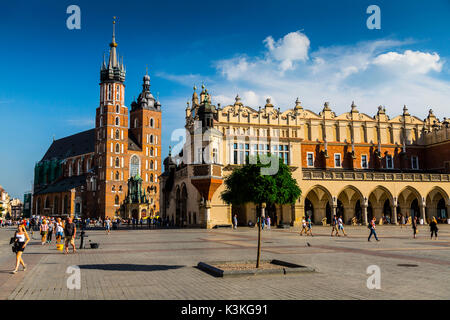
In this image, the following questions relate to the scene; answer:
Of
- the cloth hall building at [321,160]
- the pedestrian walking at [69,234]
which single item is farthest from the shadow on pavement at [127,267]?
the cloth hall building at [321,160]

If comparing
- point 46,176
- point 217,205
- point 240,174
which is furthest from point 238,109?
point 46,176

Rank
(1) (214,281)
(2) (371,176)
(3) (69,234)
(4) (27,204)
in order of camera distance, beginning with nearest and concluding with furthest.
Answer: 1. (1) (214,281)
2. (3) (69,234)
3. (2) (371,176)
4. (4) (27,204)

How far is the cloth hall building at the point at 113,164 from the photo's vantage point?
103875 millimetres

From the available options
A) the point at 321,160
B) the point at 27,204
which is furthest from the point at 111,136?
the point at 321,160

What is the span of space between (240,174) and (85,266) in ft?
21.0

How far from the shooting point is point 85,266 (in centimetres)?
1373

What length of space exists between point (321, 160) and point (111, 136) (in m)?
71.1

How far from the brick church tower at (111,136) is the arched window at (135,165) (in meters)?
4.01

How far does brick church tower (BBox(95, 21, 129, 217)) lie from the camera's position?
343ft

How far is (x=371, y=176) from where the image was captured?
48438 mm

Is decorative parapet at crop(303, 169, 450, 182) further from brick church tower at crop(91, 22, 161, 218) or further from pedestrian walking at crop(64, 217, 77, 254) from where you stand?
brick church tower at crop(91, 22, 161, 218)

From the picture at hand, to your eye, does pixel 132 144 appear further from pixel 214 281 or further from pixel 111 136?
pixel 214 281
